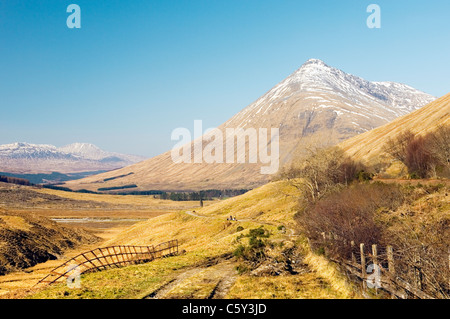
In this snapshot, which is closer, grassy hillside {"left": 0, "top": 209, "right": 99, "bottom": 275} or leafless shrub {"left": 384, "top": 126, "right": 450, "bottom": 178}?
grassy hillside {"left": 0, "top": 209, "right": 99, "bottom": 275}

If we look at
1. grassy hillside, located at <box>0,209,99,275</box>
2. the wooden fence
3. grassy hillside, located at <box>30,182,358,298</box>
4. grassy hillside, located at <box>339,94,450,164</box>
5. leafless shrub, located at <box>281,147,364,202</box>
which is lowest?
grassy hillside, located at <box>0,209,99,275</box>

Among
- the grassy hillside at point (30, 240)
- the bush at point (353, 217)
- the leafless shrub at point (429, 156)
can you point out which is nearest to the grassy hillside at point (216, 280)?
the bush at point (353, 217)

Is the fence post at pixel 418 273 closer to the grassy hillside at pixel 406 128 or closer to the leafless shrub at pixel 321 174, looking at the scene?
the leafless shrub at pixel 321 174

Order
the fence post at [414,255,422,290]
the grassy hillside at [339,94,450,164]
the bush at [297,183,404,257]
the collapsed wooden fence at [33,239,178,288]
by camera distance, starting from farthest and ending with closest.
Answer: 1. the grassy hillside at [339,94,450,164]
2. the collapsed wooden fence at [33,239,178,288]
3. the bush at [297,183,404,257]
4. the fence post at [414,255,422,290]

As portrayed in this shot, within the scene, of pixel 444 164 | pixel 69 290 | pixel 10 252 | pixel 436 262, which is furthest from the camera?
pixel 444 164

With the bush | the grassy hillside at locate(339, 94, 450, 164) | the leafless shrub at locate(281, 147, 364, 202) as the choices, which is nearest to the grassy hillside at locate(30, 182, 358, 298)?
the bush

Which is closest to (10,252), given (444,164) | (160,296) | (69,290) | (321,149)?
(69,290)

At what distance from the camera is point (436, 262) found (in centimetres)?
1730

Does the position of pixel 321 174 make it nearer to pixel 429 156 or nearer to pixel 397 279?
pixel 429 156

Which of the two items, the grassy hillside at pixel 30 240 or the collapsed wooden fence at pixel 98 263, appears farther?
the grassy hillside at pixel 30 240

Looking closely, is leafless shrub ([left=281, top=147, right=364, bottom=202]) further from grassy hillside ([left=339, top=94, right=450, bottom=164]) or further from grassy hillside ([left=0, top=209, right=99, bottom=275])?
grassy hillside ([left=339, top=94, right=450, bottom=164])

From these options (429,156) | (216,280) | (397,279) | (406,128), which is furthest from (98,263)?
(406,128)
